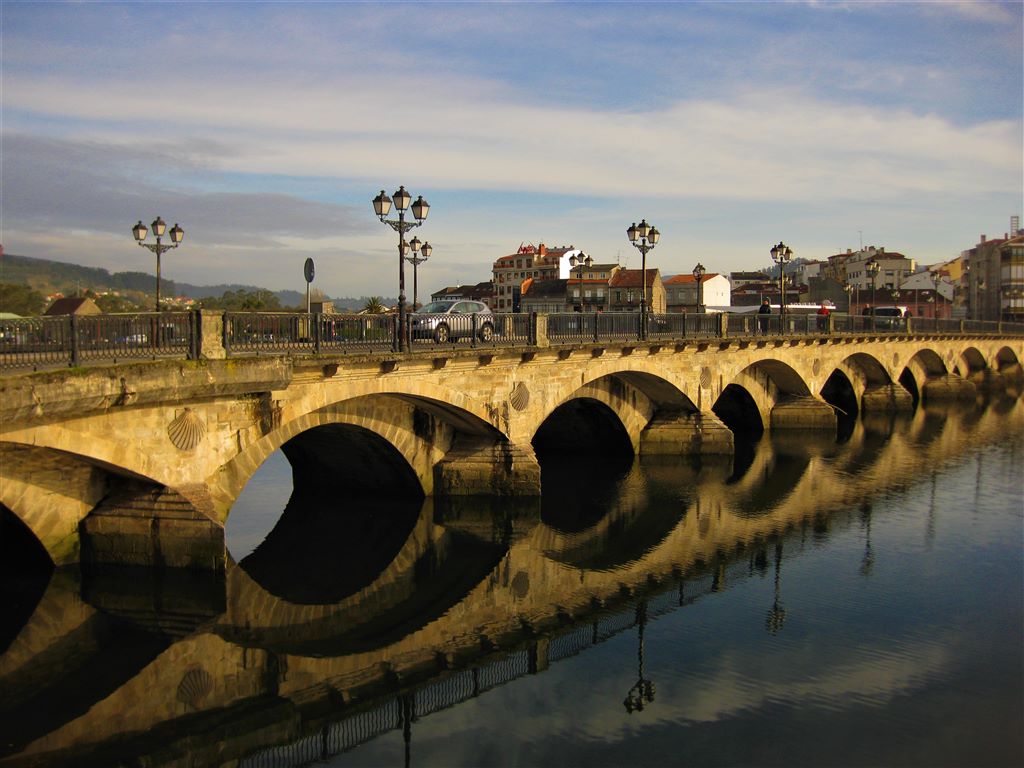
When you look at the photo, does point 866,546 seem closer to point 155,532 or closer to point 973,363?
point 155,532

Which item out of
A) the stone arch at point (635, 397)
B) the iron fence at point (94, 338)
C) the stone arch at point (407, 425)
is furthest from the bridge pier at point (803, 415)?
the iron fence at point (94, 338)

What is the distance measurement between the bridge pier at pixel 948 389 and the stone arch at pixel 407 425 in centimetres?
4053

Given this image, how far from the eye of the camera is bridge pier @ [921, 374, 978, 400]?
54562mm

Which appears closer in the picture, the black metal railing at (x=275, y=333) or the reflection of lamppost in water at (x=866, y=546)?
the black metal railing at (x=275, y=333)

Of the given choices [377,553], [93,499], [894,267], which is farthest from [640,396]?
[894,267]

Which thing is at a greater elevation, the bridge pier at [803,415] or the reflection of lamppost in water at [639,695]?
the bridge pier at [803,415]

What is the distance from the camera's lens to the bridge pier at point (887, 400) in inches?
1885

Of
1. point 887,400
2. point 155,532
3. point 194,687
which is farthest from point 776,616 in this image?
point 887,400

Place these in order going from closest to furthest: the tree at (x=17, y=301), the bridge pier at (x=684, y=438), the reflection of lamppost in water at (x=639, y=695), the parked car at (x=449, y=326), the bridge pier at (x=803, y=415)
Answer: the reflection of lamppost in water at (x=639, y=695)
the parked car at (x=449, y=326)
the bridge pier at (x=684, y=438)
the bridge pier at (x=803, y=415)
the tree at (x=17, y=301)

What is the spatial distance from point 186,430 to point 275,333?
3.13m

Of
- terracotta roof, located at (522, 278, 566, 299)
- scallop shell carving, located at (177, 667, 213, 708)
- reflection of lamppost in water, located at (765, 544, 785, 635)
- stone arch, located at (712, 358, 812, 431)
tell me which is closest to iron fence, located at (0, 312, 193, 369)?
scallop shell carving, located at (177, 667, 213, 708)

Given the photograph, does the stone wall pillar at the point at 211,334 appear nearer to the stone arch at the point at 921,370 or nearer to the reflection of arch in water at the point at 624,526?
the reflection of arch in water at the point at 624,526

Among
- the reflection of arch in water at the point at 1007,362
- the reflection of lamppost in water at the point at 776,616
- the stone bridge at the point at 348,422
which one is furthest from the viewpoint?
the reflection of arch in water at the point at 1007,362

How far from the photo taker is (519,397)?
939 inches
